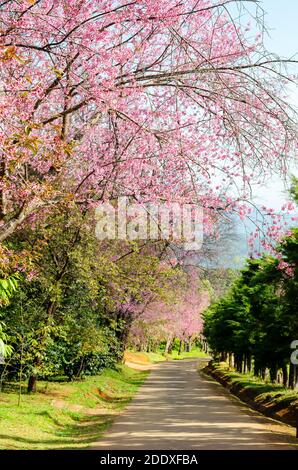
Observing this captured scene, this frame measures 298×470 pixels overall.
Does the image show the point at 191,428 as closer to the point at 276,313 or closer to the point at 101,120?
the point at 101,120

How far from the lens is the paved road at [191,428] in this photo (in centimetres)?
1165

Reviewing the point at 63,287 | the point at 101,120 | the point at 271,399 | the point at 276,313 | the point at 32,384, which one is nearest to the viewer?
the point at 101,120

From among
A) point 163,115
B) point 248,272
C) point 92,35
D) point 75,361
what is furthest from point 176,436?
point 248,272

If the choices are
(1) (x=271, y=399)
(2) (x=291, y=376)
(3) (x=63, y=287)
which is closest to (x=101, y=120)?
(3) (x=63, y=287)

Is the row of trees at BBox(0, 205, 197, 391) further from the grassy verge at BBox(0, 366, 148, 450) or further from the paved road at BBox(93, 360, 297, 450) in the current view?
the paved road at BBox(93, 360, 297, 450)

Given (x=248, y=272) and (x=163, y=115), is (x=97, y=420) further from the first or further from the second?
(x=248, y=272)

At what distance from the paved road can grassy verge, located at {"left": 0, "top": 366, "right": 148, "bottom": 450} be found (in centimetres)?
59

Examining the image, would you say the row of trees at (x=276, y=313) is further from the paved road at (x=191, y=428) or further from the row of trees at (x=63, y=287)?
the row of trees at (x=63, y=287)

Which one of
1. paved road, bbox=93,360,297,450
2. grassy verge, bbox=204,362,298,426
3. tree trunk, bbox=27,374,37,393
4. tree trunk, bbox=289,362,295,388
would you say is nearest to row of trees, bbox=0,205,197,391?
tree trunk, bbox=27,374,37,393

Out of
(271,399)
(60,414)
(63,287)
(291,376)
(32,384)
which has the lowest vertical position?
Result: (271,399)

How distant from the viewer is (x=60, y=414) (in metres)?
16.6

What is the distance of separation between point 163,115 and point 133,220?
8965mm

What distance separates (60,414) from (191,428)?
4.17 meters

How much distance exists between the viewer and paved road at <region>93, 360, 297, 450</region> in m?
11.6
